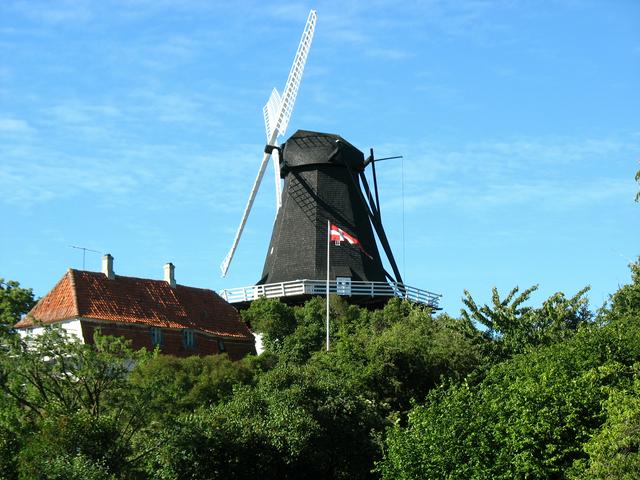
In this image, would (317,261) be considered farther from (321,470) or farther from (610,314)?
(321,470)

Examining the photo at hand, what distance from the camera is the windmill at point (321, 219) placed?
59594 millimetres

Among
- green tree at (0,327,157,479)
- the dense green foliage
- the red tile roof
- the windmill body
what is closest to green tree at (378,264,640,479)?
the dense green foliage

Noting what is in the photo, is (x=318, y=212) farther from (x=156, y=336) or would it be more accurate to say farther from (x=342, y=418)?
(x=342, y=418)

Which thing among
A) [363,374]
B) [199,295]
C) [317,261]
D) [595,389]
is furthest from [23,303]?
[595,389]

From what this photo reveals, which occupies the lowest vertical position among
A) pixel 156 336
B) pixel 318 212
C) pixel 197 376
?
pixel 197 376

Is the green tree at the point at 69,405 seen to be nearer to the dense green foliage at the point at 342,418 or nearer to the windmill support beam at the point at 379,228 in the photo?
the dense green foliage at the point at 342,418

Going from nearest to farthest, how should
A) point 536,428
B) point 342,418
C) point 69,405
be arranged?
point 536,428 → point 69,405 → point 342,418

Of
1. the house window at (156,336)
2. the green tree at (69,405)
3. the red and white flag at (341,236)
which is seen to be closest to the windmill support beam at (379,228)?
the red and white flag at (341,236)

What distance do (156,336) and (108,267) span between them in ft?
11.7

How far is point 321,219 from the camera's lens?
200 feet

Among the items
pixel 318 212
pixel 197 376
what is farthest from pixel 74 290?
pixel 318 212

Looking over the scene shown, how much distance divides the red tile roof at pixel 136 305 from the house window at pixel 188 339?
1.21 ft

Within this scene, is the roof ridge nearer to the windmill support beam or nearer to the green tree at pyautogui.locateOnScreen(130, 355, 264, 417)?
the green tree at pyautogui.locateOnScreen(130, 355, 264, 417)

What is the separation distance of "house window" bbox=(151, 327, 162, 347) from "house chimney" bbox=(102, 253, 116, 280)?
2.93 meters
